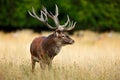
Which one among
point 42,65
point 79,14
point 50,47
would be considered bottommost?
point 79,14

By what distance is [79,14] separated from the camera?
26.5m

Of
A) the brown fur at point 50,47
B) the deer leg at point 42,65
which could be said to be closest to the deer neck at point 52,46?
the brown fur at point 50,47

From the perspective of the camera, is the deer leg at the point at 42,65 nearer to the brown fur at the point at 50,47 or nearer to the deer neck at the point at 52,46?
the brown fur at the point at 50,47

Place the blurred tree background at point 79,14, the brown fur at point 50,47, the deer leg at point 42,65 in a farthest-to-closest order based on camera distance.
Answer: the blurred tree background at point 79,14, the brown fur at point 50,47, the deer leg at point 42,65

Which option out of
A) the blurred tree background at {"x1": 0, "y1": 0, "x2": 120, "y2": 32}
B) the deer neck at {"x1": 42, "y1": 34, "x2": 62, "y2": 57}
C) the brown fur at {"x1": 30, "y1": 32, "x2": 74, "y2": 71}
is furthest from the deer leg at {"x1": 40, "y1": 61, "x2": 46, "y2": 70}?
the blurred tree background at {"x1": 0, "y1": 0, "x2": 120, "y2": 32}

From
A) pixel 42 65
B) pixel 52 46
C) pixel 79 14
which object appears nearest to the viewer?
pixel 42 65

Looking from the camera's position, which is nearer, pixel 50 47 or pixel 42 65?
pixel 42 65

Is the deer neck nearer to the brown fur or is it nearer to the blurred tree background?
the brown fur

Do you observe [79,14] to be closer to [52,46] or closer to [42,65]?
[52,46]

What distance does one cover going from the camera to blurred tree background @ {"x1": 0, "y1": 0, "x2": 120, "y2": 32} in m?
26.6

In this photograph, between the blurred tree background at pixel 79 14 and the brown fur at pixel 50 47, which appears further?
the blurred tree background at pixel 79 14

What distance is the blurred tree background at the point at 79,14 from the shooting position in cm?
2659

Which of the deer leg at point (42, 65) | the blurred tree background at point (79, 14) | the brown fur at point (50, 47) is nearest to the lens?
the deer leg at point (42, 65)

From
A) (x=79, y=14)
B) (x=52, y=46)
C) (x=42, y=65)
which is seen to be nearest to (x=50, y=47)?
(x=52, y=46)
